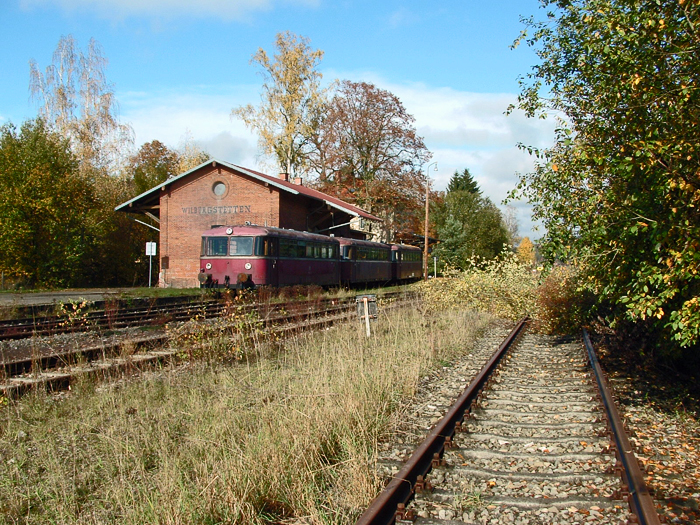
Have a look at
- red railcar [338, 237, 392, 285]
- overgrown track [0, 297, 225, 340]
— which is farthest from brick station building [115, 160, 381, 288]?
overgrown track [0, 297, 225, 340]

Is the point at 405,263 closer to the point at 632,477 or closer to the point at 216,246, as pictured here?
the point at 216,246

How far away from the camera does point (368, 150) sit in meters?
45.0

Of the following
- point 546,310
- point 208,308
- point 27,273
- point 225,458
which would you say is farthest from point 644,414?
point 27,273

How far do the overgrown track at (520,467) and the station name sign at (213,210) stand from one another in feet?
86.8

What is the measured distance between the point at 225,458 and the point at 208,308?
46.6 ft

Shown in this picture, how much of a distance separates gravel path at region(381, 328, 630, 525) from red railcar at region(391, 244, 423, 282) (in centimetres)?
2829

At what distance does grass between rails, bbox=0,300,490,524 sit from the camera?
391 cm

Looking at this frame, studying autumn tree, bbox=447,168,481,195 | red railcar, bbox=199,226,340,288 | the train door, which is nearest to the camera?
red railcar, bbox=199,226,340,288

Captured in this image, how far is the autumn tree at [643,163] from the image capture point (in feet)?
17.3

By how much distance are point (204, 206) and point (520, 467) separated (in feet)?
99.4

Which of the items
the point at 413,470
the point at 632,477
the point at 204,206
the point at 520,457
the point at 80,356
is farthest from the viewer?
the point at 204,206

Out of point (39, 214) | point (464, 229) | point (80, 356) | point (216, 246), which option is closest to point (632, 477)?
point (80, 356)

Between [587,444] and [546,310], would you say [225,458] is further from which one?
[546,310]

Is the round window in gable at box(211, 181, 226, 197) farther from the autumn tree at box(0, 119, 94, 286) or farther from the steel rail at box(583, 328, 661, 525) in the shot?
the steel rail at box(583, 328, 661, 525)
